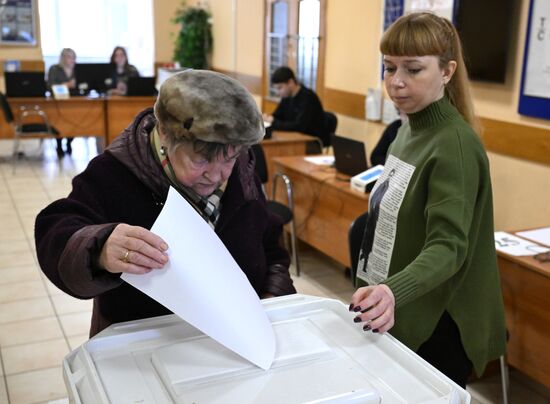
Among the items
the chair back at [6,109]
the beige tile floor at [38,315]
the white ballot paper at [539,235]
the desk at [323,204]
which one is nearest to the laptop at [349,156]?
the desk at [323,204]

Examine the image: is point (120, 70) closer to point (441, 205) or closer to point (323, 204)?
point (323, 204)

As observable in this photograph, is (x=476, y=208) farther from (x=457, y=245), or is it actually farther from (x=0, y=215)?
(x=0, y=215)

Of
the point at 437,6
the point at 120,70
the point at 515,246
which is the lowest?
the point at 515,246

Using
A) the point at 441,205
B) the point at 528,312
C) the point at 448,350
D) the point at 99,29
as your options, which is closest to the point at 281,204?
the point at 528,312

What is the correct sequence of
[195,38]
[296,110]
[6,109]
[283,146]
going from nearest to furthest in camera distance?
[283,146]
[296,110]
[6,109]
[195,38]

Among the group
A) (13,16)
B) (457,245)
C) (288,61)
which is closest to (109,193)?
(457,245)

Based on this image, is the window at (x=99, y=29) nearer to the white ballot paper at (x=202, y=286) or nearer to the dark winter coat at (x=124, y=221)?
the dark winter coat at (x=124, y=221)

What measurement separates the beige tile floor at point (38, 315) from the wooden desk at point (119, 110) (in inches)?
76.7

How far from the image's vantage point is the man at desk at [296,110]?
218 inches

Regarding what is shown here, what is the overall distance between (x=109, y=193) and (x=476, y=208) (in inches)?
34.0

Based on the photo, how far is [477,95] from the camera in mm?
3906

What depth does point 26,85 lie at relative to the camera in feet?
23.7

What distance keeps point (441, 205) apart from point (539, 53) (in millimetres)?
2413

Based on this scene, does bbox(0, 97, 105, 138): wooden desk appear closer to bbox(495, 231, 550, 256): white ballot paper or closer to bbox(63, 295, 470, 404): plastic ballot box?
bbox(495, 231, 550, 256): white ballot paper
